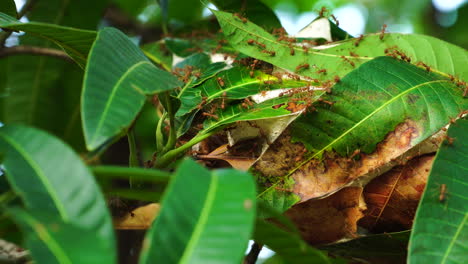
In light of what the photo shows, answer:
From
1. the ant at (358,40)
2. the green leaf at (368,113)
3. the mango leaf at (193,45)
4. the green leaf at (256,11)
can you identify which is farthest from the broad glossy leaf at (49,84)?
the green leaf at (368,113)

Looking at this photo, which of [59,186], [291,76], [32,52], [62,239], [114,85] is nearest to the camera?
[62,239]

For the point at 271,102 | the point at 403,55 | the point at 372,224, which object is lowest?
the point at 372,224

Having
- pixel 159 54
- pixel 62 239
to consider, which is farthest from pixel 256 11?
pixel 62 239

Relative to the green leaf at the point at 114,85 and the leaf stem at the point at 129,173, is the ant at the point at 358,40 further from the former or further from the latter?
the leaf stem at the point at 129,173

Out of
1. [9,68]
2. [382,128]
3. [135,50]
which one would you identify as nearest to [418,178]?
[382,128]

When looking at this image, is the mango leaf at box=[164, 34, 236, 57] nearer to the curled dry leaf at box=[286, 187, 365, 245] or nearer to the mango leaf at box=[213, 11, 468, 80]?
the mango leaf at box=[213, 11, 468, 80]

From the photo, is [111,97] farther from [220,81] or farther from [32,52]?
[32,52]

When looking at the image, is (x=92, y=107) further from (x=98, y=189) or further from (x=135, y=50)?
(x=135, y=50)

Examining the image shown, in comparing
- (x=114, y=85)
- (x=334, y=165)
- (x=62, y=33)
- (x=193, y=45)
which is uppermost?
(x=193, y=45)
